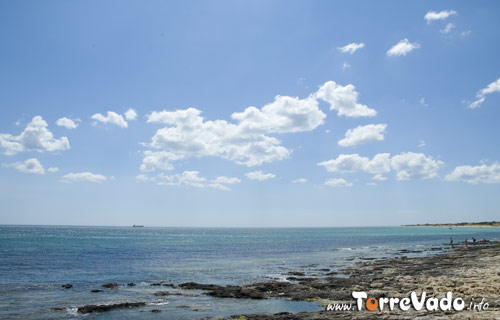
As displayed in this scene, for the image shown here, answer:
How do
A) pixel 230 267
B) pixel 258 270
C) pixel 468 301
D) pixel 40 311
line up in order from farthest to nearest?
pixel 230 267 < pixel 258 270 < pixel 40 311 < pixel 468 301

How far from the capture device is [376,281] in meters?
35.9

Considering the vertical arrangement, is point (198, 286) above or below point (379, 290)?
below

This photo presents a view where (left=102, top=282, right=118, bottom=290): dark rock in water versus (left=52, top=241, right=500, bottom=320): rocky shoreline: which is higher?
(left=52, top=241, right=500, bottom=320): rocky shoreline

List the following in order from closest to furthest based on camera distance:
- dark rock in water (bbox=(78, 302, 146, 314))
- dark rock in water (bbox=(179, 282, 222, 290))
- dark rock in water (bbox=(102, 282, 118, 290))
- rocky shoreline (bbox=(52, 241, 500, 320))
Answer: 1. rocky shoreline (bbox=(52, 241, 500, 320))
2. dark rock in water (bbox=(78, 302, 146, 314))
3. dark rock in water (bbox=(179, 282, 222, 290))
4. dark rock in water (bbox=(102, 282, 118, 290))

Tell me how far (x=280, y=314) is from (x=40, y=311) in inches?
713

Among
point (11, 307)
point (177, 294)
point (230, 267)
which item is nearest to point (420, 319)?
point (177, 294)

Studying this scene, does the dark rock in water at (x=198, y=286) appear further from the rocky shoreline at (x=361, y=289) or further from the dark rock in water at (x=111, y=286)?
the dark rock in water at (x=111, y=286)

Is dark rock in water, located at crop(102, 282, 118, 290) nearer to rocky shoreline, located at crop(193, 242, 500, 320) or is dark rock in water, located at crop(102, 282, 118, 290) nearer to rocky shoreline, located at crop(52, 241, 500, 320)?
rocky shoreline, located at crop(52, 241, 500, 320)

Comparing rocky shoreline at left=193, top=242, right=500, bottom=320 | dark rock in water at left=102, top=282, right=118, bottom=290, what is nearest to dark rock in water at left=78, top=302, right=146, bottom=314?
rocky shoreline at left=193, top=242, right=500, bottom=320

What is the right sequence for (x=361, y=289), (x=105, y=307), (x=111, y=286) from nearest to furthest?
(x=105, y=307) < (x=361, y=289) < (x=111, y=286)

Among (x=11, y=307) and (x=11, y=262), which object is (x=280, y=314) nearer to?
(x=11, y=307)

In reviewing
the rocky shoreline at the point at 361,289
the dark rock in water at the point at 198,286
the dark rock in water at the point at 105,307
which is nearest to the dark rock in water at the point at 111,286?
the rocky shoreline at the point at 361,289

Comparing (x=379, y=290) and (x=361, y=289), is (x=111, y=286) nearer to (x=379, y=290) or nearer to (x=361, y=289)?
(x=361, y=289)

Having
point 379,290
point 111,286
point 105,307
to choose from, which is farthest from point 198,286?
point 379,290
